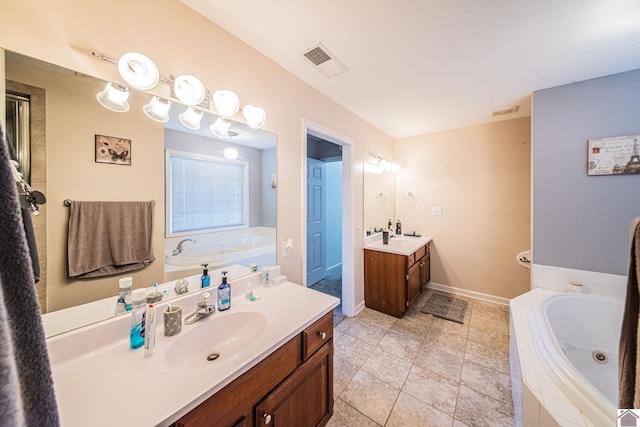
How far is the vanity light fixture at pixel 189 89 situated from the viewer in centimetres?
116

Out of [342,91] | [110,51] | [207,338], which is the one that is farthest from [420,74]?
[207,338]

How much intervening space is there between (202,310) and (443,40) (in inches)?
85.2

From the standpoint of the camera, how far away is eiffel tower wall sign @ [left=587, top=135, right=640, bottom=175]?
1765mm

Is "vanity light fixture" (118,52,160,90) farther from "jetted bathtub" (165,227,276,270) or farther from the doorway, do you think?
the doorway

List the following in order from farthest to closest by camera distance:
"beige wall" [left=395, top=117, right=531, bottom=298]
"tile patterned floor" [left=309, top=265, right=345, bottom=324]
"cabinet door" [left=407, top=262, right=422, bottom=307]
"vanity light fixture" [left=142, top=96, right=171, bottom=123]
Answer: "tile patterned floor" [left=309, top=265, right=345, bottom=324] → "beige wall" [left=395, top=117, right=531, bottom=298] → "cabinet door" [left=407, top=262, right=422, bottom=307] → "vanity light fixture" [left=142, top=96, right=171, bottom=123]

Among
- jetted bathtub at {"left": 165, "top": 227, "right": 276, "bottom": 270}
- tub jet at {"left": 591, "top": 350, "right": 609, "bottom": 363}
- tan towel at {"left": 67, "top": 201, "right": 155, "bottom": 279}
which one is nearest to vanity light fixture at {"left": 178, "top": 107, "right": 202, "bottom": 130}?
tan towel at {"left": 67, "top": 201, "right": 155, "bottom": 279}

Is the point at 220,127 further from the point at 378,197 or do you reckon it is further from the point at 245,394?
the point at 378,197

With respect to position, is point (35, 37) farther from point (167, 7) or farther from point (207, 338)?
point (207, 338)

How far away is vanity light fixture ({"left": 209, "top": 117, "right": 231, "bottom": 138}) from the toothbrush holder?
100 cm

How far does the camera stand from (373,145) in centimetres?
309

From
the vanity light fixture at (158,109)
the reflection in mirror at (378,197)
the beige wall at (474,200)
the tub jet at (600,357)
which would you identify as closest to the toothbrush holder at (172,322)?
the vanity light fixture at (158,109)

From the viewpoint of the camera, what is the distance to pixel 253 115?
57.9 inches

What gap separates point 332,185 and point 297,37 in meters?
2.84

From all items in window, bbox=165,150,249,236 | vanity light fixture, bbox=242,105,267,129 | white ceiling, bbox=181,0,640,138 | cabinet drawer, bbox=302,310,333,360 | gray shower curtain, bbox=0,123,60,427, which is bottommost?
cabinet drawer, bbox=302,310,333,360
